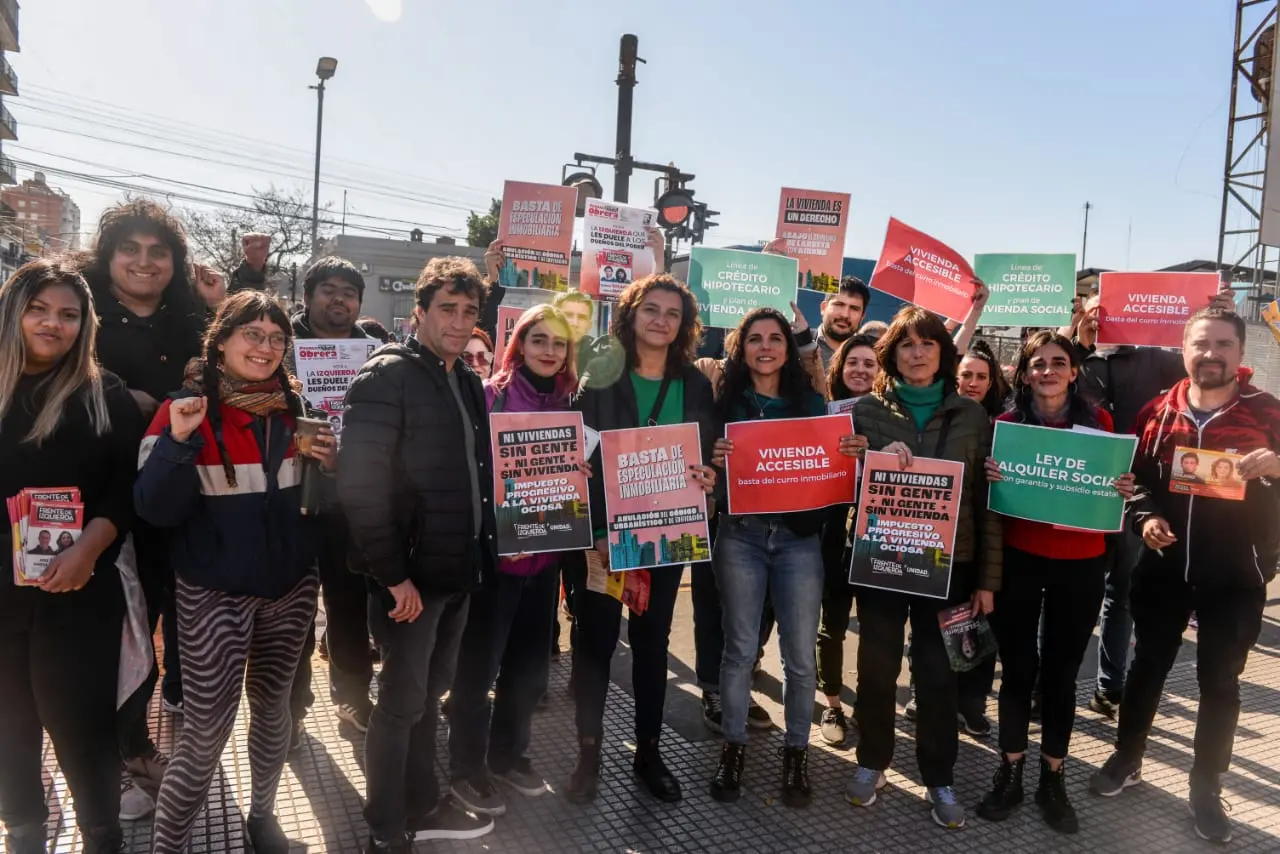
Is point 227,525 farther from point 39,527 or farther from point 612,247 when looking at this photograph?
point 612,247

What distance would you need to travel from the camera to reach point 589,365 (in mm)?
3637

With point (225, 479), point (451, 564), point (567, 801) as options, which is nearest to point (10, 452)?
point (225, 479)

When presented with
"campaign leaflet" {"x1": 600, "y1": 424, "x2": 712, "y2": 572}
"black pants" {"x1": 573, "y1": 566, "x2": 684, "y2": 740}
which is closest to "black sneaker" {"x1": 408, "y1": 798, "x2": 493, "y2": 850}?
"black pants" {"x1": 573, "y1": 566, "x2": 684, "y2": 740}

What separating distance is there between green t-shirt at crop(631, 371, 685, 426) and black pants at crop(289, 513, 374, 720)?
58.6 inches

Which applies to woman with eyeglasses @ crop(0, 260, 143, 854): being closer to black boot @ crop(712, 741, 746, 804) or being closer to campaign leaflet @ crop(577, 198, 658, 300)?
black boot @ crop(712, 741, 746, 804)

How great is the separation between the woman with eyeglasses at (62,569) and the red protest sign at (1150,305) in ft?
17.3

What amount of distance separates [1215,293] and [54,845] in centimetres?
643

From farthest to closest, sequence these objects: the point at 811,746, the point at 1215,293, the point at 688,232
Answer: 1. the point at 688,232
2. the point at 1215,293
3. the point at 811,746

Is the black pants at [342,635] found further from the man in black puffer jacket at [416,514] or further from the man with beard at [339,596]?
the man in black puffer jacket at [416,514]

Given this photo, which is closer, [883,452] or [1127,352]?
[883,452]

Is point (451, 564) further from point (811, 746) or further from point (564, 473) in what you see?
point (811, 746)

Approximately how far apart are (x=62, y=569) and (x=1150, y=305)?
565cm

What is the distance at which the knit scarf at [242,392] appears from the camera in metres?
2.74

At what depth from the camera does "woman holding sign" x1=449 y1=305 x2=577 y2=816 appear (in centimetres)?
339
